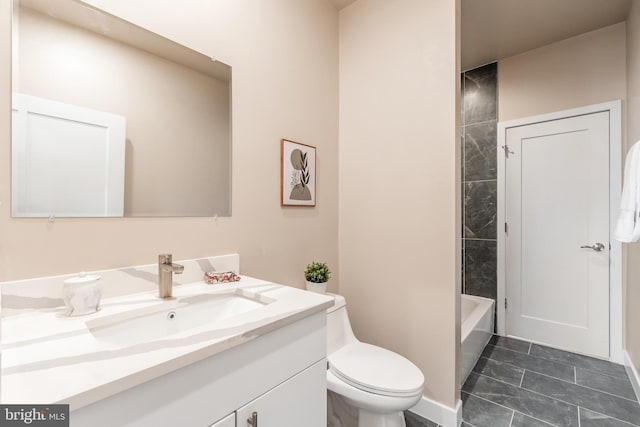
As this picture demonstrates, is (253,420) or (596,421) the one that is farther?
(596,421)

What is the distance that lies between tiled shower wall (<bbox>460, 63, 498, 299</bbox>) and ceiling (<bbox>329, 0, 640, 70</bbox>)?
14.4 inches

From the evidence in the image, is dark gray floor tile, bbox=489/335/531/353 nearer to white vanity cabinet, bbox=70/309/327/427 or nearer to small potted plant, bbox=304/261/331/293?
small potted plant, bbox=304/261/331/293

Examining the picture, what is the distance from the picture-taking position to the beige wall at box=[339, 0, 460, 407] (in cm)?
164

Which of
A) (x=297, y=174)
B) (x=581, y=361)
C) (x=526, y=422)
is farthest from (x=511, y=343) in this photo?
(x=297, y=174)

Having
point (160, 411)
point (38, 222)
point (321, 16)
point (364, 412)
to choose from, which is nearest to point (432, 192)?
point (364, 412)

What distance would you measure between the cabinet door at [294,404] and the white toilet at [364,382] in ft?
1.07

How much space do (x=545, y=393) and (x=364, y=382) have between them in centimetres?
151

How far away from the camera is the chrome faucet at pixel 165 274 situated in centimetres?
107

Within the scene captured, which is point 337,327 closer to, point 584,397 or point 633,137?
point 584,397

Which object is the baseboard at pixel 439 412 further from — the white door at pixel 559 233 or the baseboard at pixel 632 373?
the white door at pixel 559 233

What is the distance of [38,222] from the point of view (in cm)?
92

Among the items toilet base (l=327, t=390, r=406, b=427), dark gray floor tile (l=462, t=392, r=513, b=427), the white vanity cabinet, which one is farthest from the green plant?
dark gray floor tile (l=462, t=392, r=513, b=427)

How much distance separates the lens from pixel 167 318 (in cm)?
101

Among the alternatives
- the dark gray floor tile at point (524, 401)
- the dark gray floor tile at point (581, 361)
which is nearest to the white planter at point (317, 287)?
the dark gray floor tile at point (524, 401)
